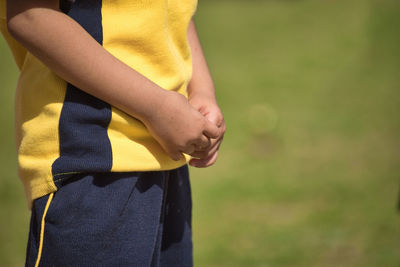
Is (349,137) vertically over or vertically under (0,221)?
over

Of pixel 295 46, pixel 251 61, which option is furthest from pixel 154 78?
pixel 295 46

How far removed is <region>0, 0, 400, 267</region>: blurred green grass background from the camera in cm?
188

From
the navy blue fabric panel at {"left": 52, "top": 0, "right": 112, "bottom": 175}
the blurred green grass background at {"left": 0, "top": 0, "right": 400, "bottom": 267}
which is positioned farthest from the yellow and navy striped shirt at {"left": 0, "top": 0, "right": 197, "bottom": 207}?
the blurred green grass background at {"left": 0, "top": 0, "right": 400, "bottom": 267}

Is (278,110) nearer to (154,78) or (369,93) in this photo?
(369,93)

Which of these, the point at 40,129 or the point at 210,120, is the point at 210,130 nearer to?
the point at 210,120

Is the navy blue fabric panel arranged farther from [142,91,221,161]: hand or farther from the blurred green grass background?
the blurred green grass background

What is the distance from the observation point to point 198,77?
91cm

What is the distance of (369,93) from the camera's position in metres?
3.34

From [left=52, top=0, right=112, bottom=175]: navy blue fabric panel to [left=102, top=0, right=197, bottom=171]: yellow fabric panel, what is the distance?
0.04ft

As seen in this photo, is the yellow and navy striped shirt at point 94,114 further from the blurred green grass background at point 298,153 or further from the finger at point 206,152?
the blurred green grass background at point 298,153

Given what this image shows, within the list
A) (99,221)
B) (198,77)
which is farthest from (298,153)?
(99,221)

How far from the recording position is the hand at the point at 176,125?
701 mm

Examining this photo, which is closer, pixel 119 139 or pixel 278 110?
pixel 119 139

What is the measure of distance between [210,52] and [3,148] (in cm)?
220
